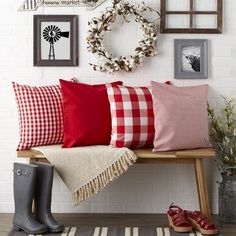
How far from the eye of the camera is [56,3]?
450 centimetres

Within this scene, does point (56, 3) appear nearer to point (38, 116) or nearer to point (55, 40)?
point (55, 40)

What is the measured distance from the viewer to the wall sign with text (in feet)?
14.7

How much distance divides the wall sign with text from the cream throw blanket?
3.69 ft

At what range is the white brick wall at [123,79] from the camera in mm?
4520

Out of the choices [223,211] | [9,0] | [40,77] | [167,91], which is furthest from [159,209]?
[9,0]

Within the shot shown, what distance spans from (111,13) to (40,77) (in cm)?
71

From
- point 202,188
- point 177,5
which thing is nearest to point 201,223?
point 202,188

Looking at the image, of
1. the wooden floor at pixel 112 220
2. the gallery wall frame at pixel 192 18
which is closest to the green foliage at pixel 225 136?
the wooden floor at pixel 112 220

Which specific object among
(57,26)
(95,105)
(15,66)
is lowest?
(95,105)

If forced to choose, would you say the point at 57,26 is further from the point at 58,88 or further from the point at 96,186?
the point at 96,186

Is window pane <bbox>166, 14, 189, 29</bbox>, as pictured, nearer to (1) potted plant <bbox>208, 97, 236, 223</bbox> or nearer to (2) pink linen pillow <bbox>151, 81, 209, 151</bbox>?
(2) pink linen pillow <bbox>151, 81, 209, 151</bbox>

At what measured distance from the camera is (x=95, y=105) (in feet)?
13.9

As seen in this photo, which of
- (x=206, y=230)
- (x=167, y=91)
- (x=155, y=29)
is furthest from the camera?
(x=155, y=29)

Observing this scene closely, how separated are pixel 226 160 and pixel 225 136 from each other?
179 mm
